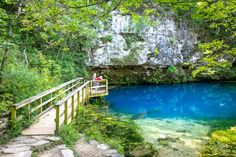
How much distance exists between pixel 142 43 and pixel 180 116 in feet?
40.5

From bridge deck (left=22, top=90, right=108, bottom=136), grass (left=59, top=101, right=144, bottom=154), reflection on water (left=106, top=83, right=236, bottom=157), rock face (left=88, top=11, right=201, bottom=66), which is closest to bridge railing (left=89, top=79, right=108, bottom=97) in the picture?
reflection on water (left=106, top=83, right=236, bottom=157)

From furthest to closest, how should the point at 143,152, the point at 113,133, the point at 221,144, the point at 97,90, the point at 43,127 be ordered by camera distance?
the point at 97,90
the point at 113,133
the point at 221,144
the point at 43,127
the point at 143,152

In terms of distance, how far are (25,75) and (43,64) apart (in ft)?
17.4

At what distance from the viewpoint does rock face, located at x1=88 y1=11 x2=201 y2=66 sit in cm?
2216

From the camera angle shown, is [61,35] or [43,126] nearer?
[43,126]

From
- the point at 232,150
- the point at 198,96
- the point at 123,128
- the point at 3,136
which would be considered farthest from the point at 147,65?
the point at 3,136

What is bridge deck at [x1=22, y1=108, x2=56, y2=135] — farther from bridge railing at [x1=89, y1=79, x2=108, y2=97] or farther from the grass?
bridge railing at [x1=89, y1=79, x2=108, y2=97]

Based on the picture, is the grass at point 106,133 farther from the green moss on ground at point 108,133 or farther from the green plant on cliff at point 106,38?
the green plant on cliff at point 106,38

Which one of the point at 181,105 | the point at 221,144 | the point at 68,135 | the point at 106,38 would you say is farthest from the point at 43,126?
the point at 106,38

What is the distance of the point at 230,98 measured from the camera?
17.7 metres

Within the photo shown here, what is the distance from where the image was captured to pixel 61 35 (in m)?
17.0

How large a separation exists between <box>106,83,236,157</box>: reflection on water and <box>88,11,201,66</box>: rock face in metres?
4.14

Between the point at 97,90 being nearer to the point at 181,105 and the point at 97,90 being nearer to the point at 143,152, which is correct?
the point at 181,105

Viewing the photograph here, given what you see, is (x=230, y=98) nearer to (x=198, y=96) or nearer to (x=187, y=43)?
(x=198, y=96)
